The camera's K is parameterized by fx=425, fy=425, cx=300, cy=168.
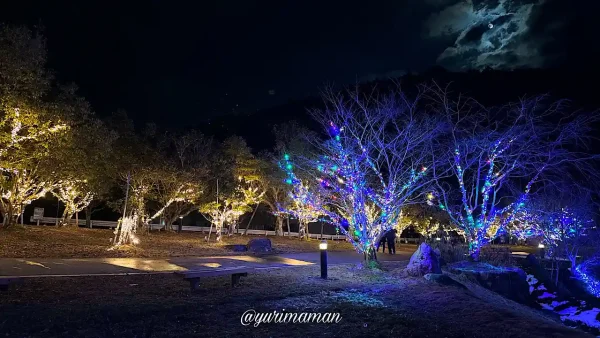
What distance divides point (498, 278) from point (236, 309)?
→ 1119 centimetres

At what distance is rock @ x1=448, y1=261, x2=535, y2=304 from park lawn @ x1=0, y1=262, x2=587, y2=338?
4.21 meters

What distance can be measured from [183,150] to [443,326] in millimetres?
20932

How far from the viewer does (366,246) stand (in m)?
13.8

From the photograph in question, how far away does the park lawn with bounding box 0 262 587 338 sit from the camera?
19.4ft

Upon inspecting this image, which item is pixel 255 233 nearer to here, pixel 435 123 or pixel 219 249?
pixel 219 249

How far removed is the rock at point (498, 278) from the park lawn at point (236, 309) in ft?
13.8

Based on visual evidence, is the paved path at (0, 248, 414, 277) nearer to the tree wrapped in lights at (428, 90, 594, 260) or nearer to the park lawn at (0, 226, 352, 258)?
the park lawn at (0, 226, 352, 258)

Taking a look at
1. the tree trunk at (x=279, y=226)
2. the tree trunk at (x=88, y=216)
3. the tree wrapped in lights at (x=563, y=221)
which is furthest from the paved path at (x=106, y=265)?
the tree trunk at (x=88, y=216)

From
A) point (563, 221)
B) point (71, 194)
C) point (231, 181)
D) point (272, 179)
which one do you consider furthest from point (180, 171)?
point (563, 221)

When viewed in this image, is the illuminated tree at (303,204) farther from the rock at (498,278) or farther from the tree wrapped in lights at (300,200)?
the rock at (498,278)

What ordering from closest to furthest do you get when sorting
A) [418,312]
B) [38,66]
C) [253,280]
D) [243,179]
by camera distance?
[418,312] < [253,280] < [38,66] < [243,179]

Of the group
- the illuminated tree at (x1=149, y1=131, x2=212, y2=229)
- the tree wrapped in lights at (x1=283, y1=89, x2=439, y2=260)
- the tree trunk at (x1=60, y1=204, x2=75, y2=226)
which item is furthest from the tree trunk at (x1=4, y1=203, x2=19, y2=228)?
the tree wrapped in lights at (x1=283, y1=89, x2=439, y2=260)

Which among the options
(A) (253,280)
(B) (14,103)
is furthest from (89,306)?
(B) (14,103)

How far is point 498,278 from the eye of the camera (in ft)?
48.5
